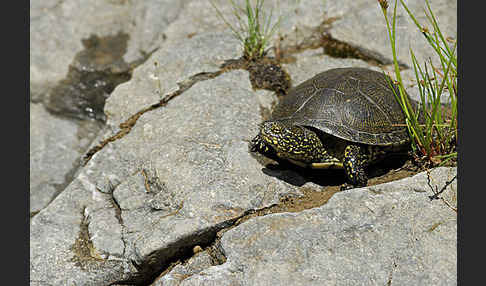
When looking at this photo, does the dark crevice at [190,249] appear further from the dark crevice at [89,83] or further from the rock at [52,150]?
the dark crevice at [89,83]

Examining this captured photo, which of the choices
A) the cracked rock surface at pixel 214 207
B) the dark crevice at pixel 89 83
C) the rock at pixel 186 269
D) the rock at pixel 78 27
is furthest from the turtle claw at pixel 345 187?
the rock at pixel 78 27

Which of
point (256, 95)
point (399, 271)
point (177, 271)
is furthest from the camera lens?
point (256, 95)

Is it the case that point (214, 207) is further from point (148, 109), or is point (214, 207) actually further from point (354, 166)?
point (148, 109)

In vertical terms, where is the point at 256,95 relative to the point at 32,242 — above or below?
above

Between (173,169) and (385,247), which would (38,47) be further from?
(385,247)

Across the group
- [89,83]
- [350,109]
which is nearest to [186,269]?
[350,109]

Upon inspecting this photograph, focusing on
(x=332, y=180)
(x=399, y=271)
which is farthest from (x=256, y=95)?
(x=399, y=271)
